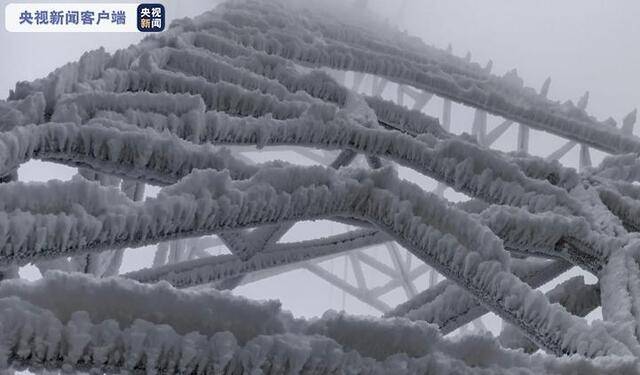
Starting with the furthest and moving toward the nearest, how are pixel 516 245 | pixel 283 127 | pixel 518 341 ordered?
pixel 518 341, pixel 283 127, pixel 516 245

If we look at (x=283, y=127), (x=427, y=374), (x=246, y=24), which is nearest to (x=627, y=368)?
(x=427, y=374)

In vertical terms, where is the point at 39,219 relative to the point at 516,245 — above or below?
above

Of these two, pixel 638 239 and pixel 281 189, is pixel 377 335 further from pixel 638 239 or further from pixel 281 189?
pixel 638 239

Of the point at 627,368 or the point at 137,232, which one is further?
the point at 137,232

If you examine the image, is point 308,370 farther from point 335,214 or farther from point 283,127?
point 283,127

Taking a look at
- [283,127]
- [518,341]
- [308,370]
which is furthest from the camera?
[518,341]

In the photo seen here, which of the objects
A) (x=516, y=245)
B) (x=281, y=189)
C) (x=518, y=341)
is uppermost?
(x=281, y=189)
